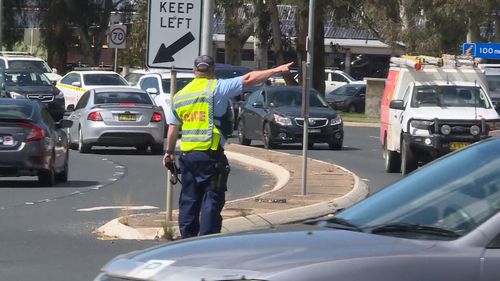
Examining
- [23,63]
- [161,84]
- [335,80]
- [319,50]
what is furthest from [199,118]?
[335,80]

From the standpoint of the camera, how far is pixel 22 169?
738 inches

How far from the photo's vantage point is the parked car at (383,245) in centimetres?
507

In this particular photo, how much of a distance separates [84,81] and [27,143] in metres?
20.4

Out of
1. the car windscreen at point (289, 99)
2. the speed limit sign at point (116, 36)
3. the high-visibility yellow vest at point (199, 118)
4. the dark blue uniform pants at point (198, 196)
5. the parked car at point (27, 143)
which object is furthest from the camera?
the speed limit sign at point (116, 36)

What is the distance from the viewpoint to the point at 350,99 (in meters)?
53.0

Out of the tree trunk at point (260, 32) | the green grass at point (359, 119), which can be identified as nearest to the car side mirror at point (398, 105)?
the green grass at point (359, 119)

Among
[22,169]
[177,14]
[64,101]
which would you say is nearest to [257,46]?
[64,101]

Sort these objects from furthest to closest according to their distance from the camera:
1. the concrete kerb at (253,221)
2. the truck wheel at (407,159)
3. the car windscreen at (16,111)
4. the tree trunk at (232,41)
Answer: the tree trunk at (232,41) < the truck wheel at (407,159) < the car windscreen at (16,111) < the concrete kerb at (253,221)

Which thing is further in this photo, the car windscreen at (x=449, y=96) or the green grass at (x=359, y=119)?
the green grass at (x=359, y=119)

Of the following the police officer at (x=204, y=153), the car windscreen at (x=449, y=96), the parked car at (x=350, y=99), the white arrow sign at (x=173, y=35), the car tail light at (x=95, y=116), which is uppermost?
the white arrow sign at (x=173, y=35)

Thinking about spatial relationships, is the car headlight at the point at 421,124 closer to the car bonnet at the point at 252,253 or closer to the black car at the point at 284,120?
the black car at the point at 284,120

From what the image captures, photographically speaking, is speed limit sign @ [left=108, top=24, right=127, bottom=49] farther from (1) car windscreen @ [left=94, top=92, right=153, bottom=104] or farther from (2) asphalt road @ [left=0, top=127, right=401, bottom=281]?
(1) car windscreen @ [left=94, top=92, right=153, bottom=104]

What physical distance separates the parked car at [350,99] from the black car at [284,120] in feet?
74.3

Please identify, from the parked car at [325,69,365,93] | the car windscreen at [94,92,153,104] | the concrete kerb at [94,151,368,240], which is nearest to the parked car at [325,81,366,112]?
the parked car at [325,69,365,93]
